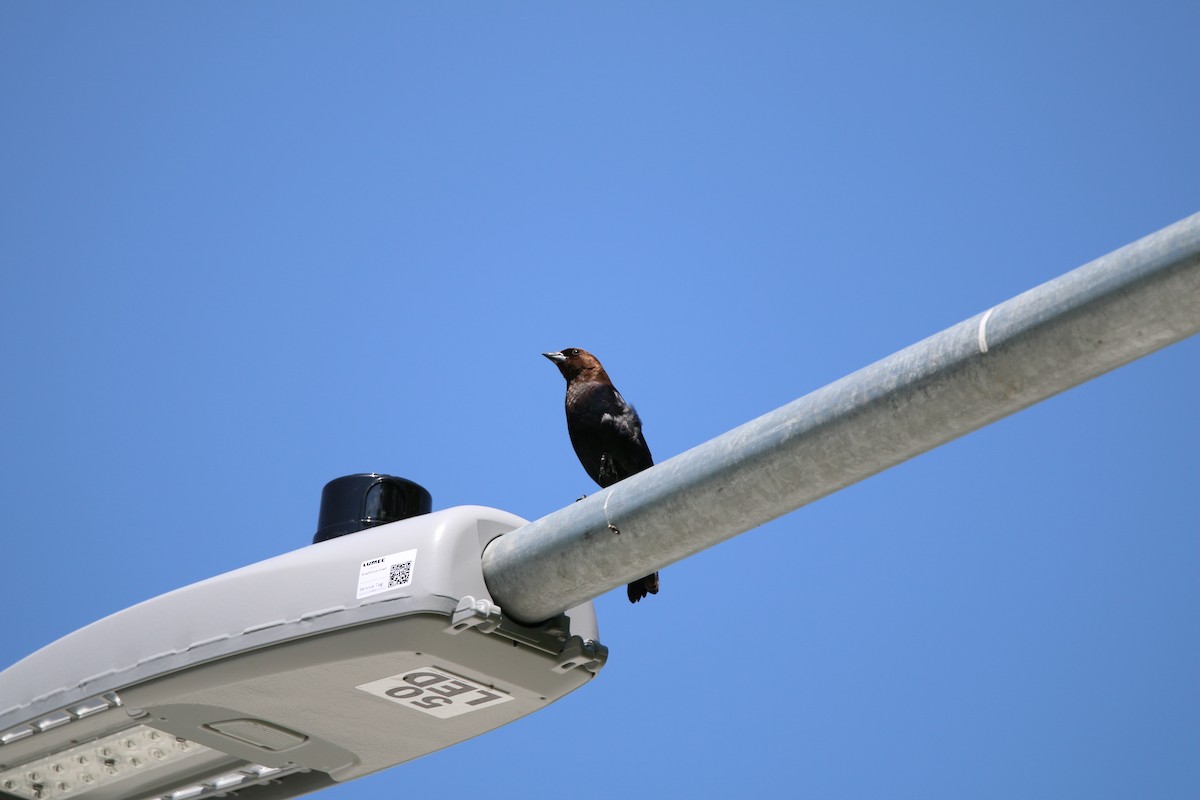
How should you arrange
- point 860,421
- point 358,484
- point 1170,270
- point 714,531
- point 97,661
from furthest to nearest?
point 358,484 < point 97,661 < point 714,531 < point 860,421 < point 1170,270

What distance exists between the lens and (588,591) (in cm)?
228

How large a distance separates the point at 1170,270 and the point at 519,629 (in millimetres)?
1234

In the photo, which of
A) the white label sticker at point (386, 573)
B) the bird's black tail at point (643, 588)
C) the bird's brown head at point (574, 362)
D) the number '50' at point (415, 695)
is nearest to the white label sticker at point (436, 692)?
the number '50' at point (415, 695)

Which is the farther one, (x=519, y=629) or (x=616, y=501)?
(x=519, y=629)

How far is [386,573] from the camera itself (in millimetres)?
2428

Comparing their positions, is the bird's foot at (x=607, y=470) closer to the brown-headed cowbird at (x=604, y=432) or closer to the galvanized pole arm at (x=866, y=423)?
the brown-headed cowbird at (x=604, y=432)

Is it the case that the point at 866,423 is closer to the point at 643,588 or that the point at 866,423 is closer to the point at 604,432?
the point at 643,588

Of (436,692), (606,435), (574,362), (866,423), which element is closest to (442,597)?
(436,692)

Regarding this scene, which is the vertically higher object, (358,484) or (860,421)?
(358,484)

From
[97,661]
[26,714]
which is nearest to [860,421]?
[97,661]

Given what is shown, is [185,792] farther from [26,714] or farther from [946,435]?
[946,435]

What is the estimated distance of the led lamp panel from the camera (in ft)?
7.94

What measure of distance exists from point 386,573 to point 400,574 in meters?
0.03

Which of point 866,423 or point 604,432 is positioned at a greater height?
point 604,432
